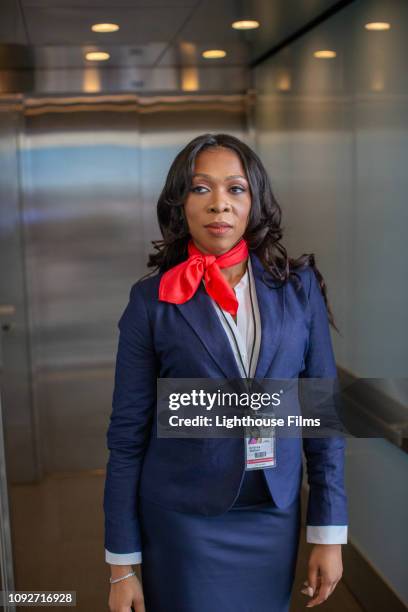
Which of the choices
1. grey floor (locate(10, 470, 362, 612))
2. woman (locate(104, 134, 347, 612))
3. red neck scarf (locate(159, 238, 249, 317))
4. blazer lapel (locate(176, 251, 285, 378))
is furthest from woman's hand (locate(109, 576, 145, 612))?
grey floor (locate(10, 470, 362, 612))

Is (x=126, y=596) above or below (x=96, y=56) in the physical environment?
below

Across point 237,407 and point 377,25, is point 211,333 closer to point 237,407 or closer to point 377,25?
point 237,407

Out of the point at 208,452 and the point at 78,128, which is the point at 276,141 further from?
the point at 208,452

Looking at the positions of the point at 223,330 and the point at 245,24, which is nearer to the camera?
the point at 223,330

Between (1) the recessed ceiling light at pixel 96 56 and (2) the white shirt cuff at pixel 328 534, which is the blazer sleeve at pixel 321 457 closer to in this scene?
(2) the white shirt cuff at pixel 328 534

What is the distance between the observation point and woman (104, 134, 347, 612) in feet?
5.61

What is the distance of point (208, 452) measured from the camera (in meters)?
1.75

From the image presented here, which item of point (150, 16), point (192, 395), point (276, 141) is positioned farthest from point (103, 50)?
point (192, 395)

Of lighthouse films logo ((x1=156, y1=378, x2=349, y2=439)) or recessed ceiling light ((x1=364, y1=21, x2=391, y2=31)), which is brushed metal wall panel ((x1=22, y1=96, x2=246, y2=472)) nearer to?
recessed ceiling light ((x1=364, y1=21, x2=391, y2=31))

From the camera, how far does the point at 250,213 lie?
173 cm

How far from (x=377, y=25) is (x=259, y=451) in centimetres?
139

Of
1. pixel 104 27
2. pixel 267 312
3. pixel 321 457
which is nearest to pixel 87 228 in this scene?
→ pixel 104 27

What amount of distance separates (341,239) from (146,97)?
119 centimetres

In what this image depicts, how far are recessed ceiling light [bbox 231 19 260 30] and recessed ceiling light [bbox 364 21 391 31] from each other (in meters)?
0.48
